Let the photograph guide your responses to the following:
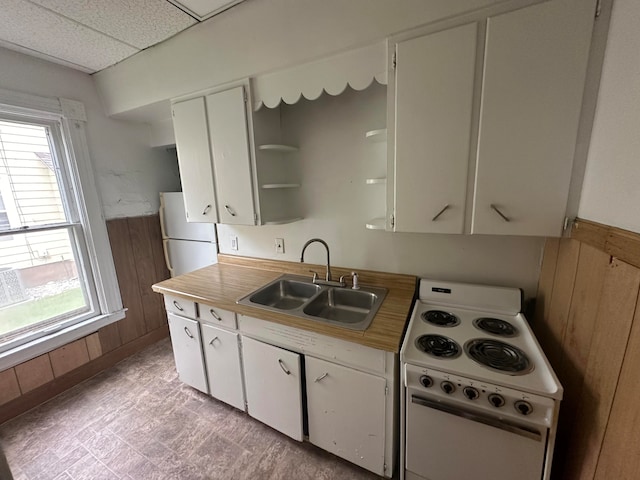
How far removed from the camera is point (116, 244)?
237 centimetres

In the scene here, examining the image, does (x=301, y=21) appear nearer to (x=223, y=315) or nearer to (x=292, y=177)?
(x=292, y=177)

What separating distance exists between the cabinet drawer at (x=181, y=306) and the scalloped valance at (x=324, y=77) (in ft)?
4.42

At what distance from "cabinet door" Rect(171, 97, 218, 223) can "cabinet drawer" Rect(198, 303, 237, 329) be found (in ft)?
2.02

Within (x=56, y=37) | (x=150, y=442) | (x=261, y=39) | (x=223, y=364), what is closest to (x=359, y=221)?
(x=261, y=39)

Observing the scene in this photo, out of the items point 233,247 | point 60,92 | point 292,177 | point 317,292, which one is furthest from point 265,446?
point 60,92

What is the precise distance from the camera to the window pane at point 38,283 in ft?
6.07

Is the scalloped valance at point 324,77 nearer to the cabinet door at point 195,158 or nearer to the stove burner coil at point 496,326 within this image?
the cabinet door at point 195,158

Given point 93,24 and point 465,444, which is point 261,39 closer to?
point 93,24

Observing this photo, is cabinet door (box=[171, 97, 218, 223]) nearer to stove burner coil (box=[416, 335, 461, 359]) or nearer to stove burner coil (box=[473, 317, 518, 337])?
stove burner coil (box=[416, 335, 461, 359])

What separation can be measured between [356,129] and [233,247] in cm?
141

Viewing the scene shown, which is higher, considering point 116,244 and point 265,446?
point 116,244

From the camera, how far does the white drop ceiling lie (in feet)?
4.48

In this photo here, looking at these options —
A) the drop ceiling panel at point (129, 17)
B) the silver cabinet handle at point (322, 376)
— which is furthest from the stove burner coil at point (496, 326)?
the drop ceiling panel at point (129, 17)

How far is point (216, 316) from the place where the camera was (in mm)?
1629
